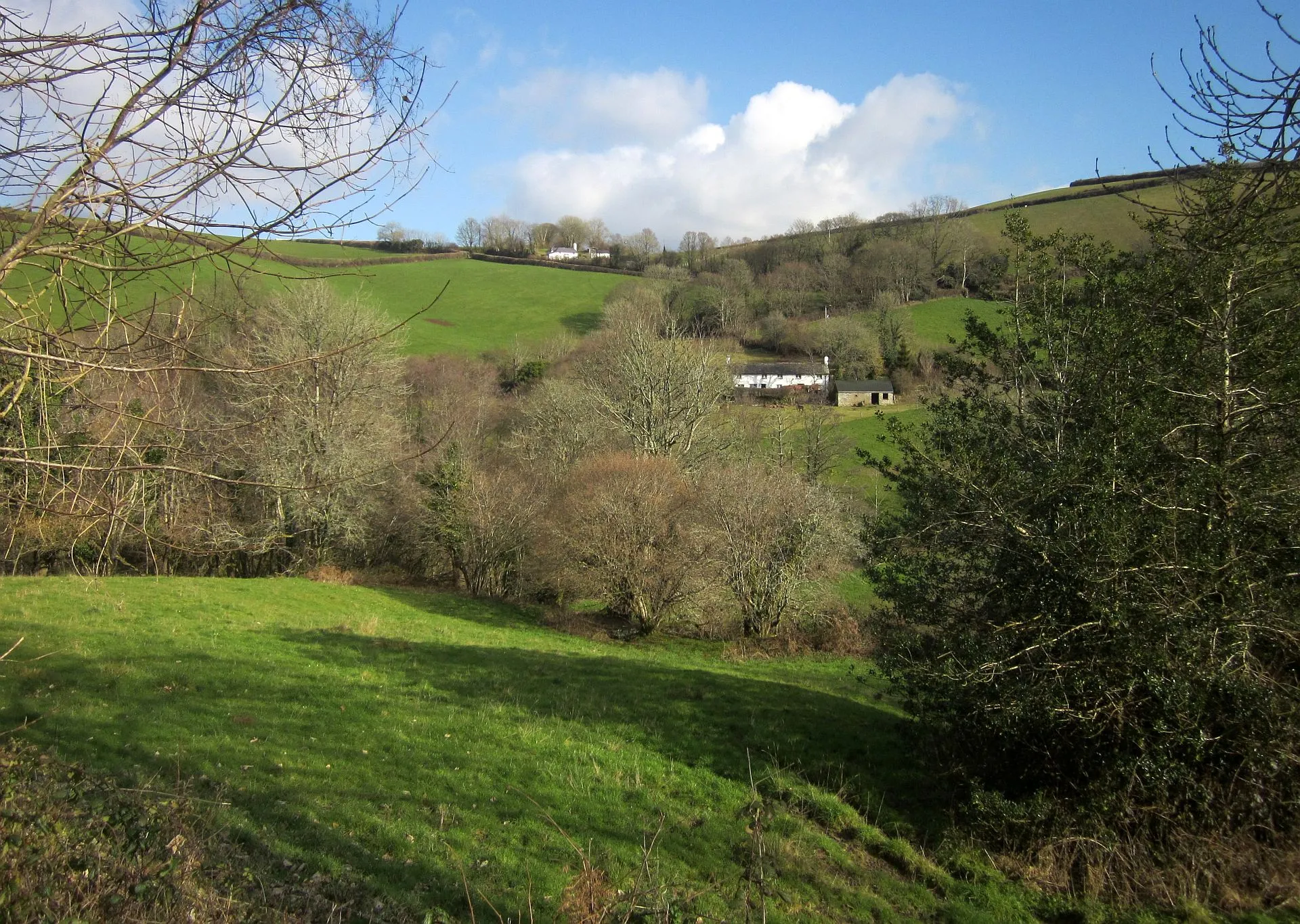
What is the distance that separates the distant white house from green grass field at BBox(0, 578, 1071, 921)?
39675 mm

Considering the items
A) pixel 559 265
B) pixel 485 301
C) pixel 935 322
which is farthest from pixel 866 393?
pixel 485 301

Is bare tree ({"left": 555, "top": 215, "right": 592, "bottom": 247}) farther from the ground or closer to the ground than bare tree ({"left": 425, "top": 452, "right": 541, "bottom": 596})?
farther from the ground

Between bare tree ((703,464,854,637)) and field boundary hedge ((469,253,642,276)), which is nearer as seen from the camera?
bare tree ((703,464,854,637))

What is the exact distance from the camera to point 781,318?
60.0m

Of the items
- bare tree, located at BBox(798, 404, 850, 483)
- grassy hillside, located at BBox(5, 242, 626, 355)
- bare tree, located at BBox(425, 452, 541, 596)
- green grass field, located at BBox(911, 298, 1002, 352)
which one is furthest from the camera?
green grass field, located at BBox(911, 298, 1002, 352)

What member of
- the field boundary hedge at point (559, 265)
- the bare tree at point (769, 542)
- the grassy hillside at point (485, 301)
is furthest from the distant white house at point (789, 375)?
the bare tree at point (769, 542)

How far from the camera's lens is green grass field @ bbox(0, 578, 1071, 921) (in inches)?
247

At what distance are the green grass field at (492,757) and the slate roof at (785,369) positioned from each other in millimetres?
41939

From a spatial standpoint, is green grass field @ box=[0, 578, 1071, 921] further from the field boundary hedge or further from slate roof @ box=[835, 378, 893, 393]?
the field boundary hedge

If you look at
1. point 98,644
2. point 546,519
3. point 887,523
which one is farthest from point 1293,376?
point 546,519

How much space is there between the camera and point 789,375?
181ft

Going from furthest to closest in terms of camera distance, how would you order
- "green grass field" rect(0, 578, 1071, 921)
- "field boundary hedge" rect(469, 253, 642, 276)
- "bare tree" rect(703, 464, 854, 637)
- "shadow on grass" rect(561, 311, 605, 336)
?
"field boundary hedge" rect(469, 253, 642, 276), "shadow on grass" rect(561, 311, 605, 336), "bare tree" rect(703, 464, 854, 637), "green grass field" rect(0, 578, 1071, 921)

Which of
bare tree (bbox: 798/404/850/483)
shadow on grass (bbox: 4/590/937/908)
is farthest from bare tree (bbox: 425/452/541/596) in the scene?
bare tree (bbox: 798/404/850/483)

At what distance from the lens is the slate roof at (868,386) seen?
52250 mm
